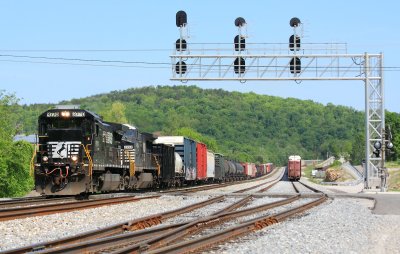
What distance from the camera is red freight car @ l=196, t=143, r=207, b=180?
5134cm

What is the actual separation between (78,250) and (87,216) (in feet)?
26.2

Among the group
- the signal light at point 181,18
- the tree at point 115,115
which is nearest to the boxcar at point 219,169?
the signal light at point 181,18

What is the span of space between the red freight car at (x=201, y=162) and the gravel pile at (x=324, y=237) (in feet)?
111

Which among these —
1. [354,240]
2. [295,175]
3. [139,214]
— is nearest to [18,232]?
[139,214]

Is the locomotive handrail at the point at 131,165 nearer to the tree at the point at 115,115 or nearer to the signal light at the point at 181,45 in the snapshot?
the signal light at the point at 181,45

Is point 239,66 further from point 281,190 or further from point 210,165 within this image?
point 210,165

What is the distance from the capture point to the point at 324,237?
1263cm

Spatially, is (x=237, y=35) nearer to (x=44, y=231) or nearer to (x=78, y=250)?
(x=44, y=231)

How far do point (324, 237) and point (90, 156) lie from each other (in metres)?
13.7

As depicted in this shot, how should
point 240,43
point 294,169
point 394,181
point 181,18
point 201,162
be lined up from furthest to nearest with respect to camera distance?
point 294,169, point 394,181, point 201,162, point 240,43, point 181,18

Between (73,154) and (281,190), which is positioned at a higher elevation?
(73,154)

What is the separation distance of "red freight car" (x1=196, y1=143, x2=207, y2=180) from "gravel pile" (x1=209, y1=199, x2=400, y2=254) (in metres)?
33.7

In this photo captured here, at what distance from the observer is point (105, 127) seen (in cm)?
2747

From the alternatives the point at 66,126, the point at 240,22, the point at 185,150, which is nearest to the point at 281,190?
the point at 185,150
